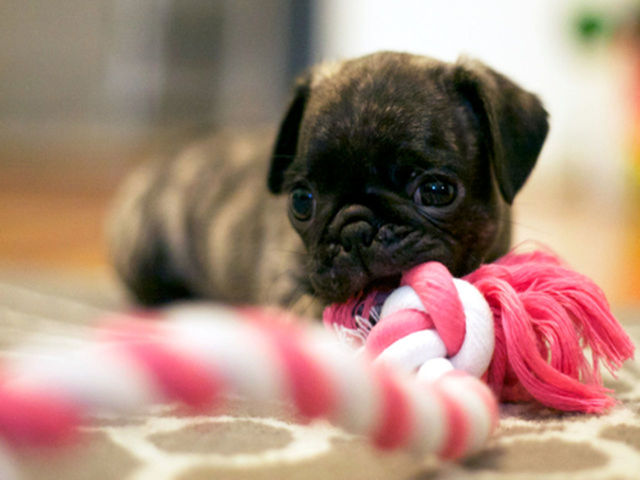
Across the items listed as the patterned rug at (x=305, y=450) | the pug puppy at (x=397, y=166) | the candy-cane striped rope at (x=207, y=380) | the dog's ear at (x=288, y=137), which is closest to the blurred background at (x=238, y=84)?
the dog's ear at (x=288, y=137)

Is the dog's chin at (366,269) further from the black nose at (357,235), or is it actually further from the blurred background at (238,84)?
the blurred background at (238,84)

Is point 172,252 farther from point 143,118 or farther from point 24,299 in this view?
point 143,118

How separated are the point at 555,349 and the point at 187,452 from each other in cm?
65

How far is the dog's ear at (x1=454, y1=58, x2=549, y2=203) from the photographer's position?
1592 mm

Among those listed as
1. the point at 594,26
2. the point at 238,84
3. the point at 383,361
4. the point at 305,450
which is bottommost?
the point at 305,450

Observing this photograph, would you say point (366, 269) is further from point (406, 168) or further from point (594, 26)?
point (594, 26)

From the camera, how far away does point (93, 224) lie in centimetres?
470

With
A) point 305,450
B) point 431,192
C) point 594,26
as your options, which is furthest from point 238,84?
point 305,450

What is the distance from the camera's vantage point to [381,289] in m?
1.47

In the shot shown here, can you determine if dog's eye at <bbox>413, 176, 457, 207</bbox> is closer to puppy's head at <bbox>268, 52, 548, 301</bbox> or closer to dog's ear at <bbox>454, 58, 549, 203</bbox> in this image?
puppy's head at <bbox>268, 52, 548, 301</bbox>

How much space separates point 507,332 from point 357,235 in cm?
34

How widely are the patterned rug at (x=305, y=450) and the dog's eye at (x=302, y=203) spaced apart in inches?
20.4

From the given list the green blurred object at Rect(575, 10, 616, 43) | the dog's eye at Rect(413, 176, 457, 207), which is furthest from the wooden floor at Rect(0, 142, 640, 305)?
the green blurred object at Rect(575, 10, 616, 43)

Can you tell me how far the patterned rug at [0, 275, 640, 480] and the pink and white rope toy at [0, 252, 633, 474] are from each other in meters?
0.05
